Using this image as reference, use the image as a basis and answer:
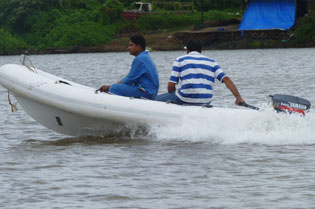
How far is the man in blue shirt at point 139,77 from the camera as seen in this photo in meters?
9.22

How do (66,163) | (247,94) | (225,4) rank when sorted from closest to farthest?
(66,163) < (247,94) < (225,4)

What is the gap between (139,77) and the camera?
9.28 meters

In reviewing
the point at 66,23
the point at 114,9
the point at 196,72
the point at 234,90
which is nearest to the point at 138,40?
the point at 196,72

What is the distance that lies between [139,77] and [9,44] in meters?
47.5

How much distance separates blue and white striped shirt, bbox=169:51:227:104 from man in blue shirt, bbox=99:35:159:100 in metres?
0.45

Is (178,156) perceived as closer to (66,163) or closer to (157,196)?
(66,163)

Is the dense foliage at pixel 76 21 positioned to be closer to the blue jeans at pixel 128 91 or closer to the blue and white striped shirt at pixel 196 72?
the blue jeans at pixel 128 91

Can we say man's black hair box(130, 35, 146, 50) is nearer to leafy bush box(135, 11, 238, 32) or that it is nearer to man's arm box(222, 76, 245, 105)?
man's arm box(222, 76, 245, 105)

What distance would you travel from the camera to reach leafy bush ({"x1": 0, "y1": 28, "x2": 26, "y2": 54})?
5538 cm

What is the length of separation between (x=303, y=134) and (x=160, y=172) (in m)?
2.22

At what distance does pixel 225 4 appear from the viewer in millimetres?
58531

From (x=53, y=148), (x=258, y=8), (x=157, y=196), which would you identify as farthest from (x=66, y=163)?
(x=258, y=8)

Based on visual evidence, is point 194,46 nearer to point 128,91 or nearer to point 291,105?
point 128,91

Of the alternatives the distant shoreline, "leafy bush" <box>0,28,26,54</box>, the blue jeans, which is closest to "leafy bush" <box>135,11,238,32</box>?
the distant shoreline
